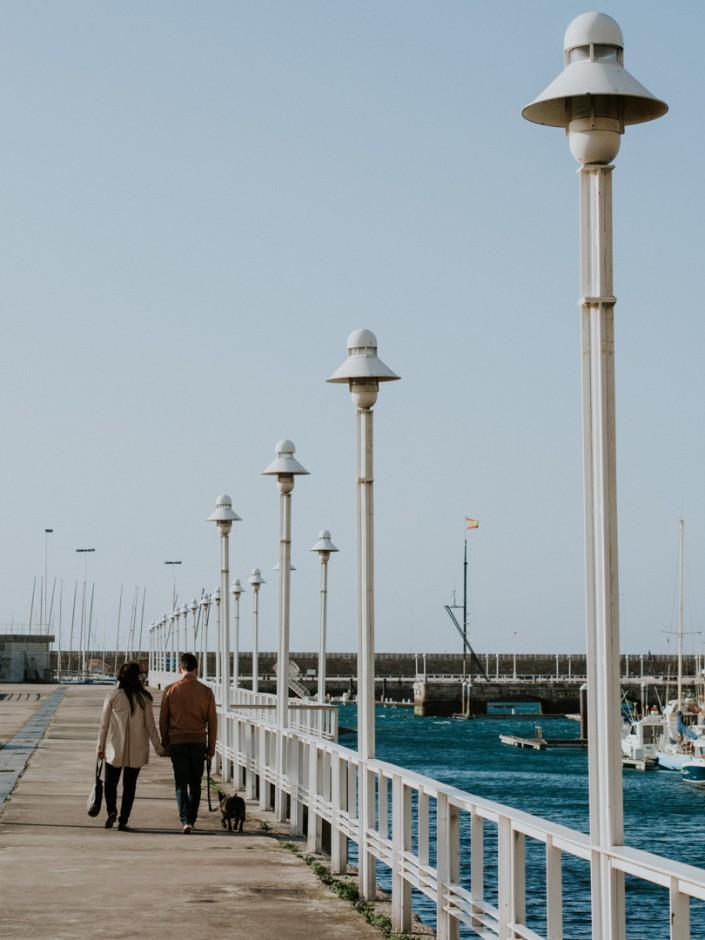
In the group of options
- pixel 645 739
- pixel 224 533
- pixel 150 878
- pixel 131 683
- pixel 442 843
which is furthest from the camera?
pixel 645 739

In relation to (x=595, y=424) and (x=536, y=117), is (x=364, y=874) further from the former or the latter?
(x=536, y=117)

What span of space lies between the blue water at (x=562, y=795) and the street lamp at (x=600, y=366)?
13.5 meters

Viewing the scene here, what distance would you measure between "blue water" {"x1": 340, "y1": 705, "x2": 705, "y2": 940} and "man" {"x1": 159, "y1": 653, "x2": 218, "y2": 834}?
19.7ft

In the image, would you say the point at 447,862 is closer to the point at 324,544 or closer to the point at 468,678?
the point at 324,544

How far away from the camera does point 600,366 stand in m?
6.56

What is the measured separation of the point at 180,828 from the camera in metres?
14.9

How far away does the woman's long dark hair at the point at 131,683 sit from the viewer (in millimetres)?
14109

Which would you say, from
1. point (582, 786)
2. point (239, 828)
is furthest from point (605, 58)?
point (582, 786)

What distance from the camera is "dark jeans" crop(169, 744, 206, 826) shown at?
47.1 feet

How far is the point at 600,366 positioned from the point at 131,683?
8.54 meters

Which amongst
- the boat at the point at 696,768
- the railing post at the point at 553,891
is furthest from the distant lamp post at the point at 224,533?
the boat at the point at 696,768

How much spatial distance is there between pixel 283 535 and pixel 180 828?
424cm

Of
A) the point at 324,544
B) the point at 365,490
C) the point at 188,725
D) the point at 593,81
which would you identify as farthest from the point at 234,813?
the point at 324,544

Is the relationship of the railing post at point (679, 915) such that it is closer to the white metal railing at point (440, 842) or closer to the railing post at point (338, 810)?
the white metal railing at point (440, 842)
